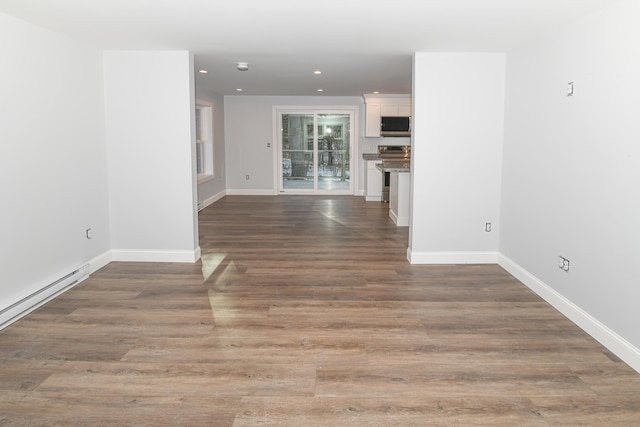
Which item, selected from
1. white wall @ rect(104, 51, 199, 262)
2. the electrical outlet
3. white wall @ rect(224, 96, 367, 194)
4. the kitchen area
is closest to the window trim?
white wall @ rect(224, 96, 367, 194)

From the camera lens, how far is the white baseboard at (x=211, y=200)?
897 centimetres

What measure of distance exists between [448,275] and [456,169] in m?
1.08

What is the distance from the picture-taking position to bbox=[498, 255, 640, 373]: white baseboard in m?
2.88

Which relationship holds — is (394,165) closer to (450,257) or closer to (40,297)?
(450,257)

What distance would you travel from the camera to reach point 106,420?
2.30 metres

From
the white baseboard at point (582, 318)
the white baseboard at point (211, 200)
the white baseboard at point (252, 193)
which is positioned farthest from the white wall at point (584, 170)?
the white baseboard at point (252, 193)

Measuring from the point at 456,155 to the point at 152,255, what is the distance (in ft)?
10.8

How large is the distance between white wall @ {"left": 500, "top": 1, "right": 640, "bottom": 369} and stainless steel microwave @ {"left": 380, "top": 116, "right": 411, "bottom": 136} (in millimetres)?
5561

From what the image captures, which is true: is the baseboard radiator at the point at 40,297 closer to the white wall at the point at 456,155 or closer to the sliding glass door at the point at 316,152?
the white wall at the point at 456,155

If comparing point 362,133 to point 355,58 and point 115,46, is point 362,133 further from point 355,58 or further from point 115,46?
point 115,46

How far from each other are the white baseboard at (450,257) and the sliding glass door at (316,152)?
5.97 metres

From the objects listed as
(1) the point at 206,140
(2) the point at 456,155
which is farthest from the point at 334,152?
(2) the point at 456,155

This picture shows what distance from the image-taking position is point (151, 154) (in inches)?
199

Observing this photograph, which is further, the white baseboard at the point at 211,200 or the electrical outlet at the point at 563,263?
the white baseboard at the point at 211,200
